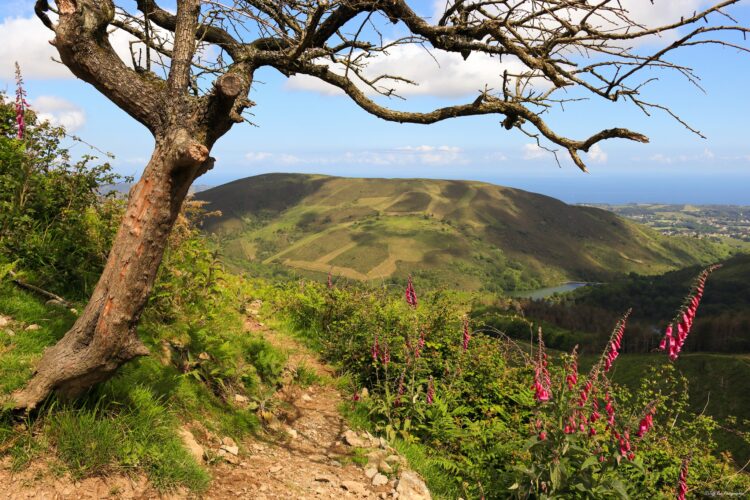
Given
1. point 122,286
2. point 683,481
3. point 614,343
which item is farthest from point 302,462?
point 683,481

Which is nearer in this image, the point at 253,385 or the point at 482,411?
the point at 253,385

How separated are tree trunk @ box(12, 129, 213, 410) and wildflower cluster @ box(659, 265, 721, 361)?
16.7ft

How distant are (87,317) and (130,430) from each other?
1152 millimetres

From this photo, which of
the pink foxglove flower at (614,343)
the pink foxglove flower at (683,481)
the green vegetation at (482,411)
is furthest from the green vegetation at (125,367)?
the pink foxglove flower at (683,481)

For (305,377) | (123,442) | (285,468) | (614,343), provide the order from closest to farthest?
(123,442) → (614,343) → (285,468) → (305,377)

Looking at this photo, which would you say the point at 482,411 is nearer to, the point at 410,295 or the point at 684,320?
the point at 410,295

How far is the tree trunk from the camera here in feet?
13.5

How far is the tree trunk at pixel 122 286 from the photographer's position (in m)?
4.13

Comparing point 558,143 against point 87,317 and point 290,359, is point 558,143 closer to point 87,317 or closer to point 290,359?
point 87,317

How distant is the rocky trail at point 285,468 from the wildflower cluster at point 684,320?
320 cm

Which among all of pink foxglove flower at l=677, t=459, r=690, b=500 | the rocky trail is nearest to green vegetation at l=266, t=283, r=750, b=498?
pink foxglove flower at l=677, t=459, r=690, b=500

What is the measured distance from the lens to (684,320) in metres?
4.89

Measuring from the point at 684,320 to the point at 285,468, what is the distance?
15.4 feet

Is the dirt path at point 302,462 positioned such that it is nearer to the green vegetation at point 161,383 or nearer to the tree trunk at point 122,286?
the green vegetation at point 161,383
